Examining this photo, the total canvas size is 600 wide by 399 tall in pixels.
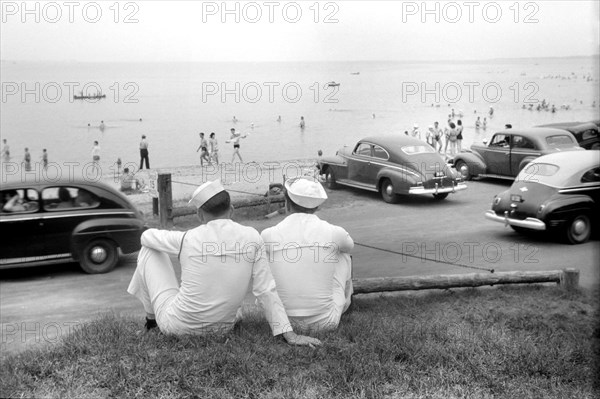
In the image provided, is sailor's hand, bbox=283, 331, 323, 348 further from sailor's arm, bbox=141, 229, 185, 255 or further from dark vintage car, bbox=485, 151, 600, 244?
dark vintage car, bbox=485, 151, 600, 244

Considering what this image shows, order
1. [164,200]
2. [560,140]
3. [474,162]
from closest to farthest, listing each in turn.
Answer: [164,200] → [560,140] → [474,162]

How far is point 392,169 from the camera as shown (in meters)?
11.5

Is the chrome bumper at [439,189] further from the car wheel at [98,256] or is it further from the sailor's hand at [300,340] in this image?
the sailor's hand at [300,340]

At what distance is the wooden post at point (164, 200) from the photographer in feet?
28.0

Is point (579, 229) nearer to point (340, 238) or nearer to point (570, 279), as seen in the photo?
point (570, 279)

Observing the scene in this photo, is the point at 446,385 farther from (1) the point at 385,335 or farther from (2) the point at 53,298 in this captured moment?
(2) the point at 53,298

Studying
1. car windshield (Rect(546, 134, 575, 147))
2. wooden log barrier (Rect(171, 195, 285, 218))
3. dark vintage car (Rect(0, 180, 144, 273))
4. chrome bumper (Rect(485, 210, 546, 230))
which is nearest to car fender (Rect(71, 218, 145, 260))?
dark vintage car (Rect(0, 180, 144, 273))

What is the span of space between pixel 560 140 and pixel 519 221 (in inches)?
188

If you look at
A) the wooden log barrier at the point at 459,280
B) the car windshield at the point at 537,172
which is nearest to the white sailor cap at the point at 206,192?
the wooden log barrier at the point at 459,280

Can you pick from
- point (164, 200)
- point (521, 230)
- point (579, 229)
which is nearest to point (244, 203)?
point (164, 200)

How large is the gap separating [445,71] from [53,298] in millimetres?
39785

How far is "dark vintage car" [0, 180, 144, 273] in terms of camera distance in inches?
291

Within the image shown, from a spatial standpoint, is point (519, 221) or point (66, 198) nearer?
point (66, 198)

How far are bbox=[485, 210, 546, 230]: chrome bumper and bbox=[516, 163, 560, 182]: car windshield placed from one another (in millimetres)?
577
